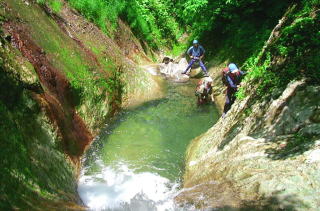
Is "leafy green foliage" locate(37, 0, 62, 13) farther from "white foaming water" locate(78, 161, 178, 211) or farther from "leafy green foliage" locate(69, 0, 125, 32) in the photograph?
"white foaming water" locate(78, 161, 178, 211)

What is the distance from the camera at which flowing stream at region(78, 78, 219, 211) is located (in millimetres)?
6715

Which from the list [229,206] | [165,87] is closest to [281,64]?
[229,206]

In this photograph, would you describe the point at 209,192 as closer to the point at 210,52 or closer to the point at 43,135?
the point at 43,135

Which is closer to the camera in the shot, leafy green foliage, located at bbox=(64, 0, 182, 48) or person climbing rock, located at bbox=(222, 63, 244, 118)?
person climbing rock, located at bbox=(222, 63, 244, 118)

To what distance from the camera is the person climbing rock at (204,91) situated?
11.5 metres

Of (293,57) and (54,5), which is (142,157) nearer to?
(293,57)

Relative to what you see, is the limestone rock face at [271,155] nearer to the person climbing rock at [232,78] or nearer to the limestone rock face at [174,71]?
the person climbing rock at [232,78]

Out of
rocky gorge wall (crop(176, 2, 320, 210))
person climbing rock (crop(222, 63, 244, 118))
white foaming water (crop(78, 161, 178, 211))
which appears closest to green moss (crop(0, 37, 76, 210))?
white foaming water (crop(78, 161, 178, 211))

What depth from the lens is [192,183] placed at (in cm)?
650

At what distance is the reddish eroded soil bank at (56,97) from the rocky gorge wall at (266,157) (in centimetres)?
292

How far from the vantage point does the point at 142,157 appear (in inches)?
327

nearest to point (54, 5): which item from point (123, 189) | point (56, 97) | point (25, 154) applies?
point (56, 97)

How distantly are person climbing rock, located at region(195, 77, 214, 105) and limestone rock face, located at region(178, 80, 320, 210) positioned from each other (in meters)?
4.13

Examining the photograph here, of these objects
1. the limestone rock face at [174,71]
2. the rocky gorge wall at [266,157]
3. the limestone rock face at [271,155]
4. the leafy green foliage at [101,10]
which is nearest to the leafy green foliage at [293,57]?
the rocky gorge wall at [266,157]
